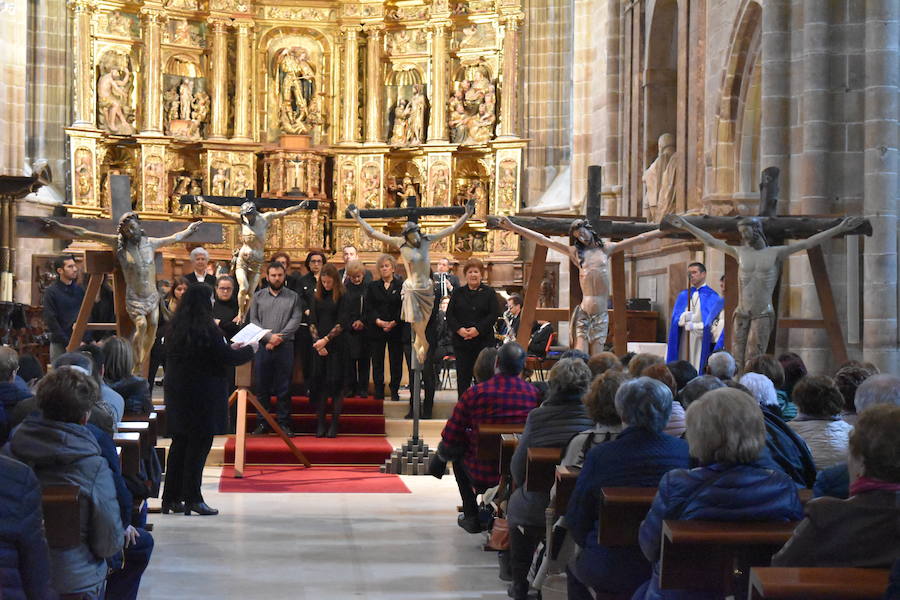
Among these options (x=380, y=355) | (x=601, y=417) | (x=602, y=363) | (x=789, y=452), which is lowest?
(x=380, y=355)

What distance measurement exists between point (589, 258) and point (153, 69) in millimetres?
12685

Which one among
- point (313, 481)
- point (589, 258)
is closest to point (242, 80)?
point (589, 258)

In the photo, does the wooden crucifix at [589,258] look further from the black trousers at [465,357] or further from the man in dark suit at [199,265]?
the man in dark suit at [199,265]

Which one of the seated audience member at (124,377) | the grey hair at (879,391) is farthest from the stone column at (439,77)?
the grey hair at (879,391)

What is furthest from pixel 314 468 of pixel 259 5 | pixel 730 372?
pixel 259 5

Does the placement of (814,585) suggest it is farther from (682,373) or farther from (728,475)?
(682,373)

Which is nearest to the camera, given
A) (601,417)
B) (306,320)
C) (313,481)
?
(601,417)

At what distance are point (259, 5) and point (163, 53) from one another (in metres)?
1.94

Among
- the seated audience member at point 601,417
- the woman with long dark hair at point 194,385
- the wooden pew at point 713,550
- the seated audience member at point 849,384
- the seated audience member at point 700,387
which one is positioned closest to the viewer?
the wooden pew at point 713,550

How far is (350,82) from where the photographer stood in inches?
885

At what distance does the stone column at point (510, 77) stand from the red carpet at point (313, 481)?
1112 cm

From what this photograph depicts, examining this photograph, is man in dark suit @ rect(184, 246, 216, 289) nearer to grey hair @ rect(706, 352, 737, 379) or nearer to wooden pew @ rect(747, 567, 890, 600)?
grey hair @ rect(706, 352, 737, 379)

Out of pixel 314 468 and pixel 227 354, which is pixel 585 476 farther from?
pixel 314 468

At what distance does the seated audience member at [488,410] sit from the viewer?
7387 millimetres
